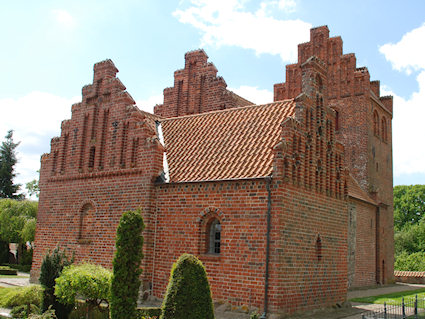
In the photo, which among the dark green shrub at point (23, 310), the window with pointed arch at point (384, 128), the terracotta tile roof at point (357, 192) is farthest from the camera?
the window with pointed arch at point (384, 128)

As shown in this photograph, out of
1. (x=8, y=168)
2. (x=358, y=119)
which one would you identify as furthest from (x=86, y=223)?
(x=8, y=168)

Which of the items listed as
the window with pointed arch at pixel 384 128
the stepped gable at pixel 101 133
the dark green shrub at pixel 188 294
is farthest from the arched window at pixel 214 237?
the window with pointed arch at pixel 384 128

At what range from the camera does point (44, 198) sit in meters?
20.3

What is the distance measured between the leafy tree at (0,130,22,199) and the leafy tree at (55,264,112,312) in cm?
4240

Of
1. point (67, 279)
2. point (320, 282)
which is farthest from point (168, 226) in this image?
point (320, 282)

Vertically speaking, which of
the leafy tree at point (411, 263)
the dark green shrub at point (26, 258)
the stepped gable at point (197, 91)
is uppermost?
the stepped gable at point (197, 91)

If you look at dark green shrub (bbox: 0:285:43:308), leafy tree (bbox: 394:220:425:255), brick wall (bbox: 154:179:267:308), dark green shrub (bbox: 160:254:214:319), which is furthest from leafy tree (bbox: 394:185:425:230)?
dark green shrub (bbox: 160:254:214:319)

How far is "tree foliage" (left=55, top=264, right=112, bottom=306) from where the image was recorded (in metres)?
12.3

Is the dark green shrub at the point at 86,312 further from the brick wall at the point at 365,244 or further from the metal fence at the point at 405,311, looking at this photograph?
the brick wall at the point at 365,244

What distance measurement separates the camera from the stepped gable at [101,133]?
18.0m

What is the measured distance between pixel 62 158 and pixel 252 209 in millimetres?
10138

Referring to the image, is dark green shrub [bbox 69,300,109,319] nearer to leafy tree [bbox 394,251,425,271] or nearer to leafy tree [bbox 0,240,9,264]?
leafy tree [bbox 0,240,9,264]

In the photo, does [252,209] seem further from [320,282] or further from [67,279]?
[67,279]

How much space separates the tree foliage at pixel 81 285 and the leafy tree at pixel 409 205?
62074 mm
